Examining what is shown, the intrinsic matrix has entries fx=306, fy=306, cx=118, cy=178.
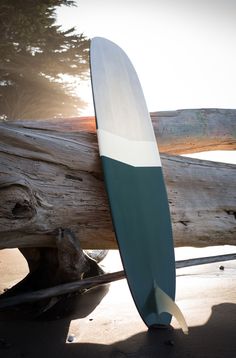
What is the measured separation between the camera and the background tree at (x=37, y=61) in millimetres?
7797

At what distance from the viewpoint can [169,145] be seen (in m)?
2.81

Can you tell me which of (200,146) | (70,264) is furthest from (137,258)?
(200,146)

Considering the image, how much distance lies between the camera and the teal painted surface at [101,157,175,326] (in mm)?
1825

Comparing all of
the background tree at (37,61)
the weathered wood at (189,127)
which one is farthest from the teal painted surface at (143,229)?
the background tree at (37,61)

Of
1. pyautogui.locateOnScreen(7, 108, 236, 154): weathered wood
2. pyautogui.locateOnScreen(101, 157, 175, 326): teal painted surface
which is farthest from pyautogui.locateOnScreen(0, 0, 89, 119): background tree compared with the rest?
pyautogui.locateOnScreen(101, 157, 175, 326): teal painted surface

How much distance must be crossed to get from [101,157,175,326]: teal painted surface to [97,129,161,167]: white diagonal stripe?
4 centimetres

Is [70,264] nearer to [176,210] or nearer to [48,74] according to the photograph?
[176,210]

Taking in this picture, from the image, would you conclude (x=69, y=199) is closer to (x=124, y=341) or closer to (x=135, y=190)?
(x=135, y=190)

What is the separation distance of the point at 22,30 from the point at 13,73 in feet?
5.48

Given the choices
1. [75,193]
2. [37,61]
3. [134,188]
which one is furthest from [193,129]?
[37,61]

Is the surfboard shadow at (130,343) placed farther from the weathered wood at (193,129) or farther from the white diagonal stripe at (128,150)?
the weathered wood at (193,129)

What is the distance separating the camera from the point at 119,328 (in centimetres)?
183

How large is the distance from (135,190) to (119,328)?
853 mm

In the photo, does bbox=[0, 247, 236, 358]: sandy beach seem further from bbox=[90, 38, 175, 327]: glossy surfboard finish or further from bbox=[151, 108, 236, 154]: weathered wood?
bbox=[151, 108, 236, 154]: weathered wood
